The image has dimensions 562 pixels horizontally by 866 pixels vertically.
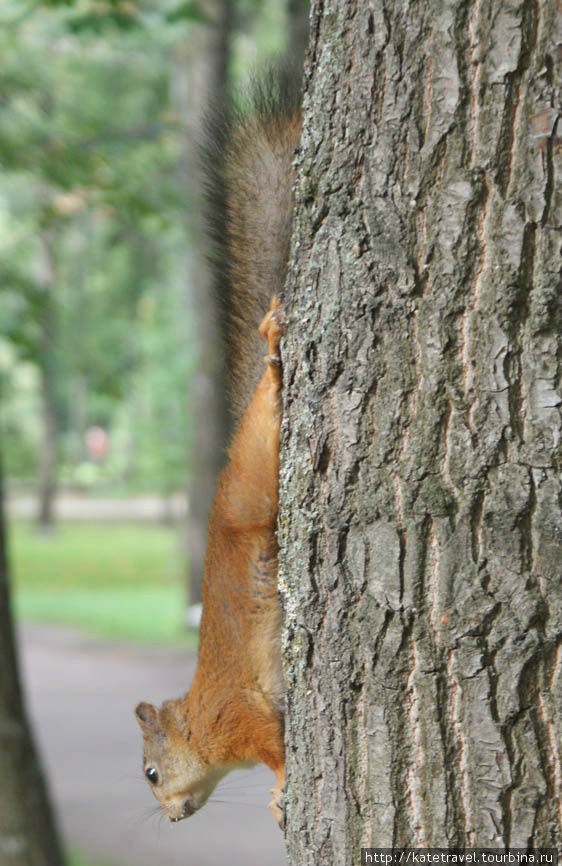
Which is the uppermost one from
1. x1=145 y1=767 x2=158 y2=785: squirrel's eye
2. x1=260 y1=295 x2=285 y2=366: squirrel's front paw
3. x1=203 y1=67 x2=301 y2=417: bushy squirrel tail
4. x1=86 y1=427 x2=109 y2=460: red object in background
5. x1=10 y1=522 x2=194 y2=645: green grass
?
x1=203 y1=67 x2=301 y2=417: bushy squirrel tail

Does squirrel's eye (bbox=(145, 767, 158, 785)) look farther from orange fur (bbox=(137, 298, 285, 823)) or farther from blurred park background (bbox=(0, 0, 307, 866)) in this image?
blurred park background (bbox=(0, 0, 307, 866))

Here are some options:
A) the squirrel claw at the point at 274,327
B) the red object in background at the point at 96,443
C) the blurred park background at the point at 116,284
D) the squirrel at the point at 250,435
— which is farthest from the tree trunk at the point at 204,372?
the red object in background at the point at 96,443

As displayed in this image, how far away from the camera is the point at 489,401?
1427mm

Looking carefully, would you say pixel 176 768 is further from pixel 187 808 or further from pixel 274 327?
pixel 274 327

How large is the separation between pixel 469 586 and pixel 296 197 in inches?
27.6

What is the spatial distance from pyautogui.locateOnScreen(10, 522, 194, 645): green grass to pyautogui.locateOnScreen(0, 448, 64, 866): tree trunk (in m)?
7.07

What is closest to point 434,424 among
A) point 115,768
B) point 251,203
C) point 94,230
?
point 251,203

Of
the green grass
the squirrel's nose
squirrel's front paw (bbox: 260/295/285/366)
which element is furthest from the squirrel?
the green grass

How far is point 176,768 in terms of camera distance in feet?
8.57

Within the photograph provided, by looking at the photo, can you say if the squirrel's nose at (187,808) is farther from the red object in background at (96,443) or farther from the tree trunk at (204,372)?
the red object in background at (96,443)

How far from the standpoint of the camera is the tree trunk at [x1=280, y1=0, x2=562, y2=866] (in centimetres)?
140

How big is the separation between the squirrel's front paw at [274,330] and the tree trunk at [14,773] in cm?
288

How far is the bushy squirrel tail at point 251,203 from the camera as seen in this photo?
2.03 meters

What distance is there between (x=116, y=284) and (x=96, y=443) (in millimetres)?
14696
